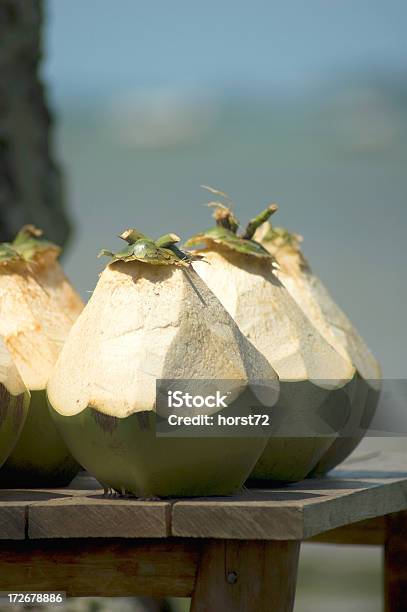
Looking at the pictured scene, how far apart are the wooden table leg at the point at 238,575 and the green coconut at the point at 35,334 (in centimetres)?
40

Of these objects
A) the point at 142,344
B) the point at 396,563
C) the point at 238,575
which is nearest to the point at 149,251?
the point at 142,344

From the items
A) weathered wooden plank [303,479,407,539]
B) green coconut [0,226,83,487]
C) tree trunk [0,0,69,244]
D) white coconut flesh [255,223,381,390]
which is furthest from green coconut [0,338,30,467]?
tree trunk [0,0,69,244]

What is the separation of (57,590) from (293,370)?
56 centimetres

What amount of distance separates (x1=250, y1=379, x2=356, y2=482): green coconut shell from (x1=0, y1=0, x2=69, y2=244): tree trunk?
2104 millimetres

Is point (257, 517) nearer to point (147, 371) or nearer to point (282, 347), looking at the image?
point (147, 371)

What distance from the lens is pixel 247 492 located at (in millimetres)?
1889

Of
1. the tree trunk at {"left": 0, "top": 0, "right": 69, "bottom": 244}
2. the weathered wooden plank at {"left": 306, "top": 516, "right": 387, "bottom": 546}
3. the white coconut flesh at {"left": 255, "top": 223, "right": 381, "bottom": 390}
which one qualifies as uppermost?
the tree trunk at {"left": 0, "top": 0, "right": 69, "bottom": 244}

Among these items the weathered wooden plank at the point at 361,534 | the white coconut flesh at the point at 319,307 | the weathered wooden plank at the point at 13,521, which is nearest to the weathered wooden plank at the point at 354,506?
the white coconut flesh at the point at 319,307

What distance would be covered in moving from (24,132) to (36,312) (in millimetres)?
2242

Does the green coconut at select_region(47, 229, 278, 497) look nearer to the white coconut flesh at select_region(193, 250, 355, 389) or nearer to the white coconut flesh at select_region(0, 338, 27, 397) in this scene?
the white coconut flesh at select_region(0, 338, 27, 397)

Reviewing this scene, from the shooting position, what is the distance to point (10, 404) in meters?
1.85

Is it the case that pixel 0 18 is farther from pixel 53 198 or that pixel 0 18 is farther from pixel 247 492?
pixel 247 492

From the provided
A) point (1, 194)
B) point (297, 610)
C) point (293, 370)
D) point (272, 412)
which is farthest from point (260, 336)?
point (297, 610)

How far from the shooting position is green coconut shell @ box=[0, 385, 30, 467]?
1.84m
